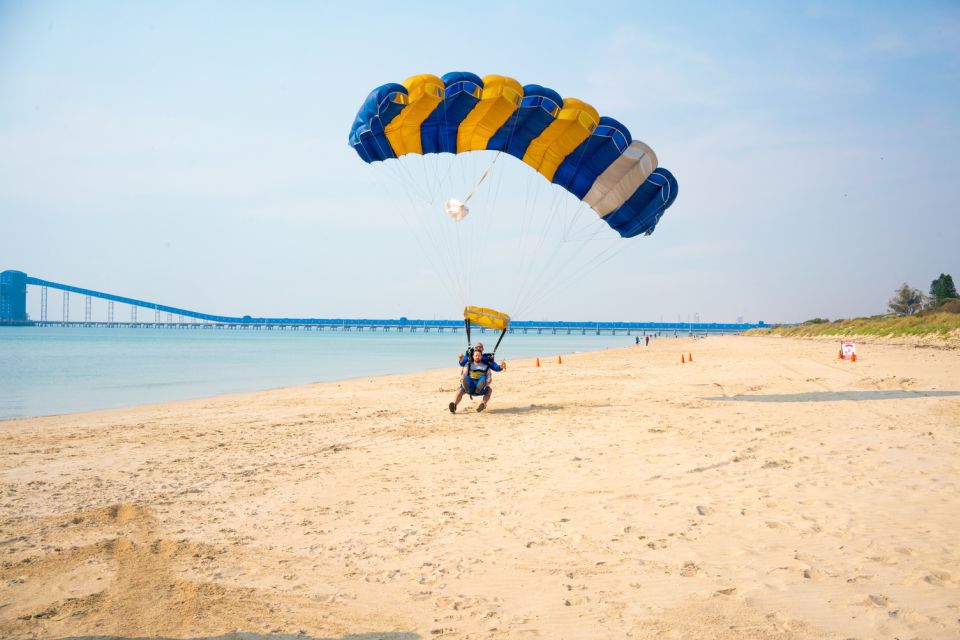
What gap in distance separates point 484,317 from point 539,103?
4181 mm

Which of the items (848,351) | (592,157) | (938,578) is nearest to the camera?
(938,578)

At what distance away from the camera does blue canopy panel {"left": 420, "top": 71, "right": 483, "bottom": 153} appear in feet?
36.5

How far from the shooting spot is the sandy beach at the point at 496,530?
11.0 ft

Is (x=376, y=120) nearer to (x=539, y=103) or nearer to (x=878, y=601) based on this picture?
(x=539, y=103)

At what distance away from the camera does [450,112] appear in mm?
11508

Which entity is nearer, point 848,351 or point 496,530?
point 496,530

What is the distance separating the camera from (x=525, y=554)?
4.25 meters

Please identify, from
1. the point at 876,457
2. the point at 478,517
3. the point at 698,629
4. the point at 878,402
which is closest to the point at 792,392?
the point at 878,402

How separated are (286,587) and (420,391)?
39.4 ft

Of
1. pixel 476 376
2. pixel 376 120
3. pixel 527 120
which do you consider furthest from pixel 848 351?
pixel 376 120

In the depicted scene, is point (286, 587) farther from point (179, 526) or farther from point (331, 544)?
point (179, 526)

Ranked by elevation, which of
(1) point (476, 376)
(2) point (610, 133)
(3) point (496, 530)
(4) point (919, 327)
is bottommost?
(3) point (496, 530)

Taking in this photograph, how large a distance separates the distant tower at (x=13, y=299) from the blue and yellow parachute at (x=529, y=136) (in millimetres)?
220659

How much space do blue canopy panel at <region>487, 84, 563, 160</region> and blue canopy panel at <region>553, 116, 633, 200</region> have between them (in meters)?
0.89
